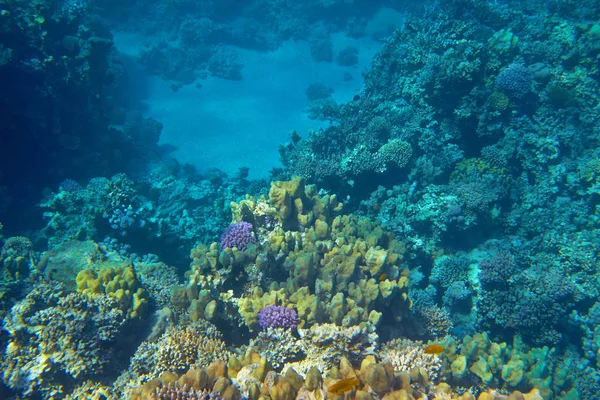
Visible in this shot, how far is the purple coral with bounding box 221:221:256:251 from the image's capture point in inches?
212

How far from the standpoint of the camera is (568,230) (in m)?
7.94

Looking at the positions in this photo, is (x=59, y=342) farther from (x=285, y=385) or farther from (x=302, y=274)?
(x=302, y=274)

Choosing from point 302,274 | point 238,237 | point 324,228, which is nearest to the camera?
point 302,274

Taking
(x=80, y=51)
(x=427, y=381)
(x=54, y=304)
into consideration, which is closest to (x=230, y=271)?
(x=54, y=304)

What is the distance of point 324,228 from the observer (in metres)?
5.56

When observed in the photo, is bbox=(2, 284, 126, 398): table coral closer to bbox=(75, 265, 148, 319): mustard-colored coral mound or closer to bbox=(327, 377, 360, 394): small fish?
bbox=(75, 265, 148, 319): mustard-colored coral mound

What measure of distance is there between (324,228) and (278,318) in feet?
6.36

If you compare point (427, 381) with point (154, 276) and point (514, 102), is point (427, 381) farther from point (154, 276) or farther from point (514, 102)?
point (514, 102)

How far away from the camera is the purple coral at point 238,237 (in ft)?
17.7

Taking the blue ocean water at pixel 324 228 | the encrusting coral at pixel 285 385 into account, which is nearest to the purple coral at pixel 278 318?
the blue ocean water at pixel 324 228

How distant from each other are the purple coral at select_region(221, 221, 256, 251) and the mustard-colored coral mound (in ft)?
4.65

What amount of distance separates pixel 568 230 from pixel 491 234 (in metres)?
1.79

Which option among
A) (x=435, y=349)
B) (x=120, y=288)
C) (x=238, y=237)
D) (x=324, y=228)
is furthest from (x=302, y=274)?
(x=120, y=288)

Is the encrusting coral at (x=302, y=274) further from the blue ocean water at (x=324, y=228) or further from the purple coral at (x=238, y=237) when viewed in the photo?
the purple coral at (x=238, y=237)
